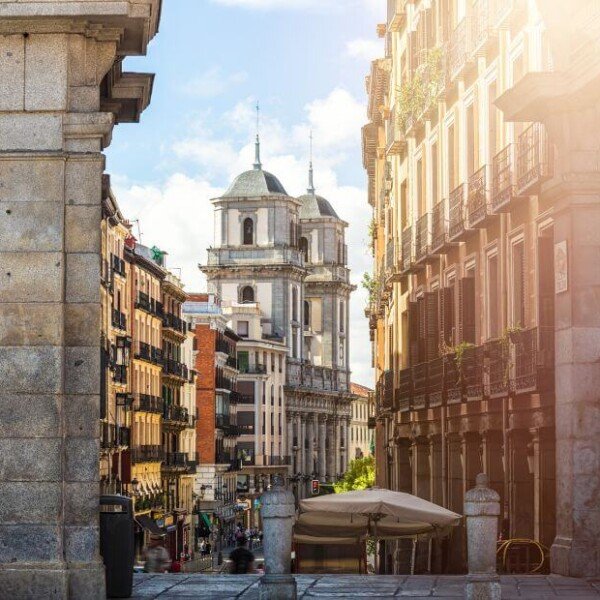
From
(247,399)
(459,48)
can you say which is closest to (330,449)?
(247,399)

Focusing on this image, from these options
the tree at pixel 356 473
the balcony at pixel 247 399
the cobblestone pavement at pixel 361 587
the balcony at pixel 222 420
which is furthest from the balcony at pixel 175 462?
the cobblestone pavement at pixel 361 587

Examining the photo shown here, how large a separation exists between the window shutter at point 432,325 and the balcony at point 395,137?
731 cm

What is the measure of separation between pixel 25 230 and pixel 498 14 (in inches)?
636

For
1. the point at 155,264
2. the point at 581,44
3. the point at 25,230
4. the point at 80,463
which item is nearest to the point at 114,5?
the point at 25,230

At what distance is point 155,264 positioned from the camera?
99.6 meters

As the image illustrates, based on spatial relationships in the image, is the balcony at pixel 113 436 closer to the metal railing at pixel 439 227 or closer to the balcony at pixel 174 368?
the balcony at pixel 174 368

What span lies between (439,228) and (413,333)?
433cm

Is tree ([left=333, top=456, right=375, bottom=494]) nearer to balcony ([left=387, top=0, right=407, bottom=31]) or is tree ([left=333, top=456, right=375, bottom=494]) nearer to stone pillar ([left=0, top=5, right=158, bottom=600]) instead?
balcony ([left=387, top=0, right=407, bottom=31])

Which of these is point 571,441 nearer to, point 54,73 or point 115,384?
point 54,73

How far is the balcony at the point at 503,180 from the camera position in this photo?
109 feet

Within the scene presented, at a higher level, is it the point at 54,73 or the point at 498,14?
the point at 498,14

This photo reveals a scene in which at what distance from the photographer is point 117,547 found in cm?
2245

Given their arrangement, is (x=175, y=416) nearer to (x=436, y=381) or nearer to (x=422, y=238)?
(x=422, y=238)

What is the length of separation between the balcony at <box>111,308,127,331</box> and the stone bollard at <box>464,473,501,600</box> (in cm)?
6522
